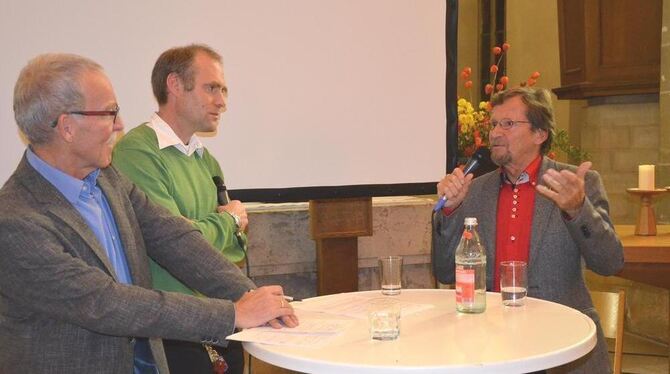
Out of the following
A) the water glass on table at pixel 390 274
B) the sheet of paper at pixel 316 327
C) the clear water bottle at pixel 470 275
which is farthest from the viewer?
the water glass on table at pixel 390 274

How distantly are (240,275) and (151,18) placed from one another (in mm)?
1504

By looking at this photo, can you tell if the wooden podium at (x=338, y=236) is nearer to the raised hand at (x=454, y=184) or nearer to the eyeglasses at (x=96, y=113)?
the raised hand at (x=454, y=184)

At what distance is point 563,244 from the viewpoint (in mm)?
2766

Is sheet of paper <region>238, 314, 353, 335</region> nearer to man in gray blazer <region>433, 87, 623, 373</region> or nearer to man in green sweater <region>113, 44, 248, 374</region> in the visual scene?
man in green sweater <region>113, 44, 248, 374</region>

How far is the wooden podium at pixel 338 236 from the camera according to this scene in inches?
150

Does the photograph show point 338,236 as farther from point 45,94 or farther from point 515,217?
point 45,94

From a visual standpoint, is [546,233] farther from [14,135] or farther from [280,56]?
[14,135]

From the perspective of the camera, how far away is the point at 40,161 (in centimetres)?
201

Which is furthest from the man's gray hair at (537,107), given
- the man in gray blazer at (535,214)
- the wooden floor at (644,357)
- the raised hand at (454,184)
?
the wooden floor at (644,357)

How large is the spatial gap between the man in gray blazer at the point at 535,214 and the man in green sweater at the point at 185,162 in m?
0.75

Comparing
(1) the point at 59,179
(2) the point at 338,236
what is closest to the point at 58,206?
(1) the point at 59,179

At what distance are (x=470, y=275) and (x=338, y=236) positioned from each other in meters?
1.60

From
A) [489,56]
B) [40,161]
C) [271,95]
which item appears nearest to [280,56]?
[271,95]

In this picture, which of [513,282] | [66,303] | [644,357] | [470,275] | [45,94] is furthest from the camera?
[644,357]
